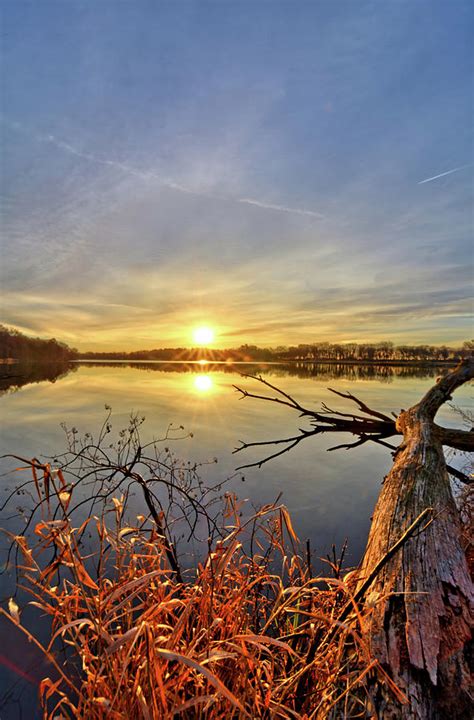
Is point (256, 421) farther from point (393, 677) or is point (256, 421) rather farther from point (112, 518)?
point (393, 677)

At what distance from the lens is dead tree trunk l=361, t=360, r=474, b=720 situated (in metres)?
1.25

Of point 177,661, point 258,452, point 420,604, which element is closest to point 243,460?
point 258,452

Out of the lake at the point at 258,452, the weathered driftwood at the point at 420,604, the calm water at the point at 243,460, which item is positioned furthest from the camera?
the lake at the point at 258,452

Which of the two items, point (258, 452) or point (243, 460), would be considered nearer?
point (243, 460)

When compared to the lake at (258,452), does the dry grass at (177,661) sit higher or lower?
higher

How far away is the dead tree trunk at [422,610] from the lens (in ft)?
4.10

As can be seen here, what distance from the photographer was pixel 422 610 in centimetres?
146

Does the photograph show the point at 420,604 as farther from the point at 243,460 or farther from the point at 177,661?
the point at 243,460

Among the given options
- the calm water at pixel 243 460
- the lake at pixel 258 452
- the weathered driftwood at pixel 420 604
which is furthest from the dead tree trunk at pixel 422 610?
the calm water at pixel 243 460

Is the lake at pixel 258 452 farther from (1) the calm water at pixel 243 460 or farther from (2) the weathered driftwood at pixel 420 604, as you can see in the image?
(2) the weathered driftwood at pixel 420 604

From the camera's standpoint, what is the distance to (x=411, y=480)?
8.30 ft

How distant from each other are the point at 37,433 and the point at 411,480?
14.6 m

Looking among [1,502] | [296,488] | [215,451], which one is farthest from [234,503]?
[215,451]

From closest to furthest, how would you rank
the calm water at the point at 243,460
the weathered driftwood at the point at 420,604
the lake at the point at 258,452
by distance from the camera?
the weathered driftwood at the point at 420,604 < the calm water at the point at 243,460 < the lake at the point at 258,452
